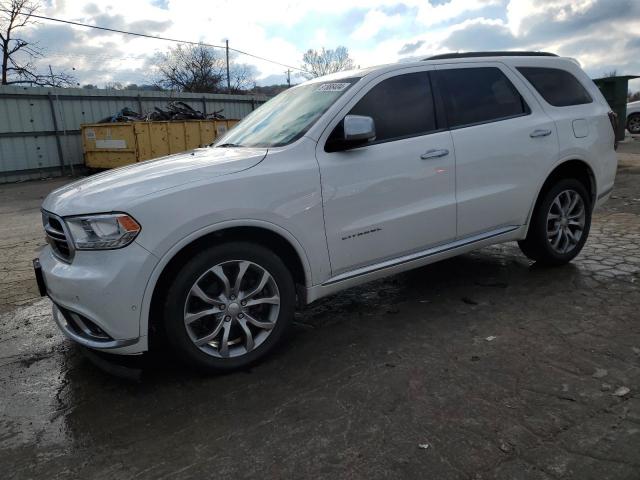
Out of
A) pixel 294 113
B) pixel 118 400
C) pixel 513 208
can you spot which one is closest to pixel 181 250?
pixel 118 400

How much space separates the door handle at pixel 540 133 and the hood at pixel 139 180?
229 cm

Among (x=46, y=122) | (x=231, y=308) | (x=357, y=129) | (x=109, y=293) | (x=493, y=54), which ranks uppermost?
(x=46, y=122)

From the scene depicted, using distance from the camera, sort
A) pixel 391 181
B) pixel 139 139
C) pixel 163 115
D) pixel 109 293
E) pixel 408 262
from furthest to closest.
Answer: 1. pixel 163 115
2. pixel 139 139
3. pixel 408 262
4. pixel 391 181
5. pixel 109 293

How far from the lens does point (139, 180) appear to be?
2.96 metres

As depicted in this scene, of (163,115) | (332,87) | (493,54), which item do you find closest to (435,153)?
(332,87)

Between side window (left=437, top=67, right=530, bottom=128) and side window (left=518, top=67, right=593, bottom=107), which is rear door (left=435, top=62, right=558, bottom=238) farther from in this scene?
side window (left=518, top=67, right=593, bottom=107)

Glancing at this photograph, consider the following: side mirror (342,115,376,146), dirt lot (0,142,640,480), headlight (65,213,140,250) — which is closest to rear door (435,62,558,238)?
dirt lot (0,142,640,480)

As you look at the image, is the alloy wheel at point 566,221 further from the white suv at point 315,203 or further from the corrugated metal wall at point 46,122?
the corrugated metal wall at point 46,122

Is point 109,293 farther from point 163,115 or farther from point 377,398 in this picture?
point 163,115

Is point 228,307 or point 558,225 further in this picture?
point 558,225

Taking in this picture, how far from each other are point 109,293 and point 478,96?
3.08m

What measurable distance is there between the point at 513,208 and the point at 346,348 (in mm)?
1873

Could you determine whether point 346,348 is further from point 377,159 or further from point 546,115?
point 546,115

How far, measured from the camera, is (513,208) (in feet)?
13.6
